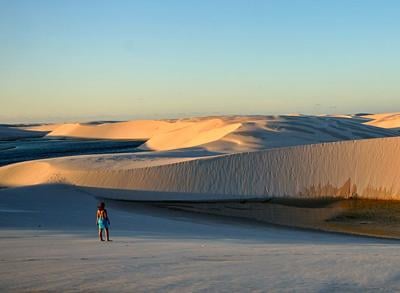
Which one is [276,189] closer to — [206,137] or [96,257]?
[96,257]

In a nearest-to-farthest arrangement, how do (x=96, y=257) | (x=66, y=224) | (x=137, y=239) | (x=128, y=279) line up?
(x=128, y=279) < (x=96, y=257) < (x=137, y=239) < (x=66, y=224)

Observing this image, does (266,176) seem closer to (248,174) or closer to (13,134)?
(248,174)

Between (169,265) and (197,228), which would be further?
(197,228)

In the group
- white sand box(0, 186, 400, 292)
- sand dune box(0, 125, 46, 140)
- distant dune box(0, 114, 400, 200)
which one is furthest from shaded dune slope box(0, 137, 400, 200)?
sand dune box(0, 125, 46, 140)

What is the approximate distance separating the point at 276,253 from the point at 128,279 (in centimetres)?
404

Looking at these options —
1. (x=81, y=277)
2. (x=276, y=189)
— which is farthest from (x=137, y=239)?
(x=276, y=189)

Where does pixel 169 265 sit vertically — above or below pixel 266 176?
below

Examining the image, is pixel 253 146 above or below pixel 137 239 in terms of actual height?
above

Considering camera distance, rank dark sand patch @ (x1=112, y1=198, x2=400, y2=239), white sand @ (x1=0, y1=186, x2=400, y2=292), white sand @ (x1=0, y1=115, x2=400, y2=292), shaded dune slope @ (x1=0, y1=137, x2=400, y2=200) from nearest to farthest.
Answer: white sand @ (x1=0, y1=186, x2=400, y2=292)
white sand @ (x1=0, y1=115, x2=400, y2=292)
dark sand patch @ (x1=112, y1=198, x2=400, y2=239)
shaded dune slope @ (x1=0, y1=137, x2=400, y2=200)

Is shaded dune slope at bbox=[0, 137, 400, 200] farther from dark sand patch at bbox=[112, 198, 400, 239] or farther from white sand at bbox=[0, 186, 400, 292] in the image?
white sand at bbox=[0, 186, 400, 292]

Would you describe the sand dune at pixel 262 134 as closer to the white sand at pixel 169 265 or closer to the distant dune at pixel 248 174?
the distant dune at pixel 248 174

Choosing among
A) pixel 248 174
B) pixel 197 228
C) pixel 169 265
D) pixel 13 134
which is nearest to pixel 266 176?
pixel 248 174

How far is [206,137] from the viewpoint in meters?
62.7

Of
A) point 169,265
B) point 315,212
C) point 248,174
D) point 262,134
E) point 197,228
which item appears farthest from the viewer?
point 262,134
